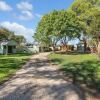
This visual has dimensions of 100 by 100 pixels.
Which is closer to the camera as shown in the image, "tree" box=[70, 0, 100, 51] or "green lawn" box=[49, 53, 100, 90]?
"green lawn" box=[49, 53, 100, 90]

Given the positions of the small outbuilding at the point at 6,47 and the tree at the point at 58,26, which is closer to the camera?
the tree at the point at 58,26

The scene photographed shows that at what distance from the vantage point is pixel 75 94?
11109mm

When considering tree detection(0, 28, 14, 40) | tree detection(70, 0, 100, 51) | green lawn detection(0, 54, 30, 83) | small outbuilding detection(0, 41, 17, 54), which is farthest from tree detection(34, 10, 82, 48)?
tree detection(0, 28, 14, 40)

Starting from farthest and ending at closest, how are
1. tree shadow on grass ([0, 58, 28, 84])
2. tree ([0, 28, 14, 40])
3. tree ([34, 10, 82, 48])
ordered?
1. tree ([0, 28, 14, 40])
2. tree ([34, 10, 82, 48])
3. tree shadow on grass ([0, 58, 28, 84])

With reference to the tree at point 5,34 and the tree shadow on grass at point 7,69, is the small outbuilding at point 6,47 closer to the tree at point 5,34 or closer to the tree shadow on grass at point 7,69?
the tree at point 5,34

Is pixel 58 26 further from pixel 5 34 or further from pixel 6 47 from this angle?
pixel 5 34

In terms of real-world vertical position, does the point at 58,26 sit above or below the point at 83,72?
above

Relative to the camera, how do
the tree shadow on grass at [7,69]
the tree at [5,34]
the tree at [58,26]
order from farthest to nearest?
the tree at [5,34], the tree at [58,26], the tree shadow on grass at [7,69]

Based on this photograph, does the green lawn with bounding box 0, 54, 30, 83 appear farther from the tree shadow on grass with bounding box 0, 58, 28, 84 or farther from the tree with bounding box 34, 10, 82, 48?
the tree with bounding box 34, 10, 82, 48

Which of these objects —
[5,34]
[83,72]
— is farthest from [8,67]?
[5,34]

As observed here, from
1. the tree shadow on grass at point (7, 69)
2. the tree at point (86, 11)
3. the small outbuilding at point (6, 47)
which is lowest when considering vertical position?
the tree shadow on grass at point (7, 69)

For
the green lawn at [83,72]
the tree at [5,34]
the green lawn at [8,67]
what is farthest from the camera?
the tree at [5,34]

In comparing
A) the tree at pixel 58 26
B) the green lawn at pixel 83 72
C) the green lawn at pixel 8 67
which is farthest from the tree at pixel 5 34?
the green lawn at pixel 83 72

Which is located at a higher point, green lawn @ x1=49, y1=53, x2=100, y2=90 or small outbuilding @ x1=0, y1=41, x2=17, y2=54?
small outbuilding @ x1=0, y1=41, x2=17, y2=54
